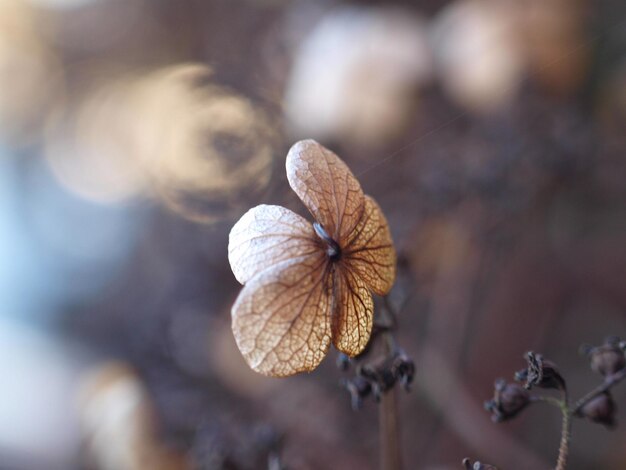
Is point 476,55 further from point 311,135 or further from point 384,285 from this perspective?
point 384,285

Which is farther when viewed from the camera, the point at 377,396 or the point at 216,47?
the point at 216,47

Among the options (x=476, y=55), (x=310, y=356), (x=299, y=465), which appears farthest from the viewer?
(x=476, y=55)

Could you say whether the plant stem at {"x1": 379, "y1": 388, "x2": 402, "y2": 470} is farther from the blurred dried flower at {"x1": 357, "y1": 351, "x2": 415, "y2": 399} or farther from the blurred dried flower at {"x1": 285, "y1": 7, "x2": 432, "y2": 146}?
Result: the blurred dried flower at {"x1": 285, "y1": 7, "x2": 432, "y2": 146}

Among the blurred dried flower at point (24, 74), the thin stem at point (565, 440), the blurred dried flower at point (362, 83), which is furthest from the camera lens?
the blurred dried flower at point (24, 74)

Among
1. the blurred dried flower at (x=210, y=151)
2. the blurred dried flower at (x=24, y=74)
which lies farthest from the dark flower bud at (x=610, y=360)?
the blurred dried flower at (x=24, y=74)

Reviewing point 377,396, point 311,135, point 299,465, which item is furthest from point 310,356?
point 311,135

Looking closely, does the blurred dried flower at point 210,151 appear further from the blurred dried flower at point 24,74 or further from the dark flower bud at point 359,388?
the blurred dried flower at point 24,74

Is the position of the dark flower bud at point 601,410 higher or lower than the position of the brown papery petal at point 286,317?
lower
